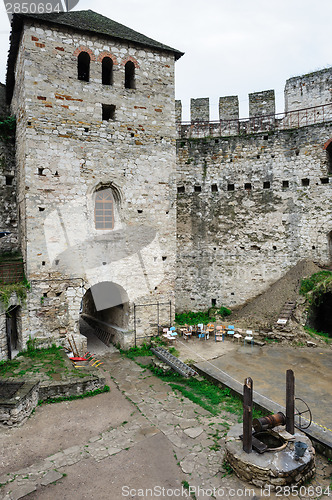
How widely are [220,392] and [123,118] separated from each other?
950 cm

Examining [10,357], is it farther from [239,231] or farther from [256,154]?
[256,154]

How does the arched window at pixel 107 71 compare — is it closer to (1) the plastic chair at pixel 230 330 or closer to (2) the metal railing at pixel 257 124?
(2) the metal railing at pixel 257 124

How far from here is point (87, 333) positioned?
14469 mm

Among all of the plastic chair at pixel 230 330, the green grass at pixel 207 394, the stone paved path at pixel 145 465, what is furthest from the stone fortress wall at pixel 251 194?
the stone paved path at pixel 145 465

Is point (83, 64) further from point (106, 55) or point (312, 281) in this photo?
point (312, 281)

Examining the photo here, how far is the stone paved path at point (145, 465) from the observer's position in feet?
17.7

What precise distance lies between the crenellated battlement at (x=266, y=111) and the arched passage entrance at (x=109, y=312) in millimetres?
8964

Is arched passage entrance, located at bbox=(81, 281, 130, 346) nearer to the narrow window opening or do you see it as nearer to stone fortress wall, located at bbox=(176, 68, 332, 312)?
stone fortress wall, located at bbox=(176, 68, 332, 312)

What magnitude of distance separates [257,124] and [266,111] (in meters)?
0.69

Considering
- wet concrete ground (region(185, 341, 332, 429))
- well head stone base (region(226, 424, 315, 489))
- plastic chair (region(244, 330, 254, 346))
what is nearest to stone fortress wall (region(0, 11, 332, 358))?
plastic chair (region(244, 330, 254, 346))

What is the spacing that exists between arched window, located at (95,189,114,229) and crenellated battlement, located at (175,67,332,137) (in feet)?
23.3

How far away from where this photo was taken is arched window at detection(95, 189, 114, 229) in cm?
1159

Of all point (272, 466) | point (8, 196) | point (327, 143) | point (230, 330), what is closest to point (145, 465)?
point (272, 466)

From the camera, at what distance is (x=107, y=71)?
12.3 m
